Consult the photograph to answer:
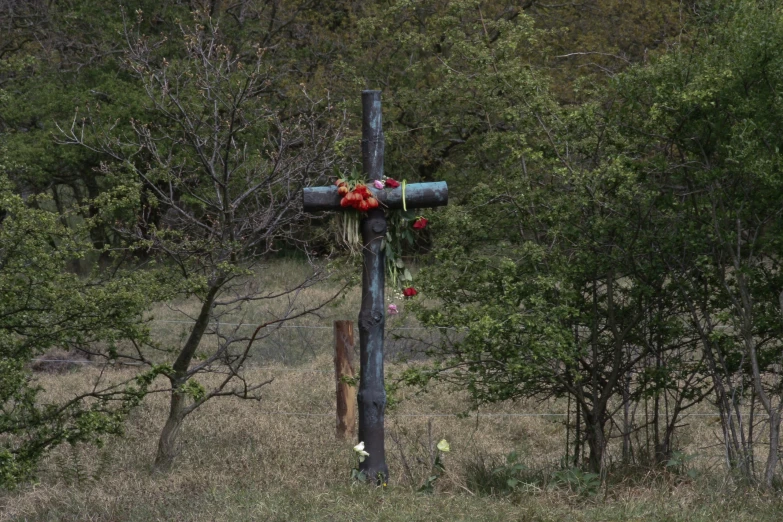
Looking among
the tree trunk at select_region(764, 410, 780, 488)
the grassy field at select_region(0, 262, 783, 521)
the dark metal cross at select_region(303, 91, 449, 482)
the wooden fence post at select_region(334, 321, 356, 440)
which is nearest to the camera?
the grassy field at select_region(0, 262, 783, 521)

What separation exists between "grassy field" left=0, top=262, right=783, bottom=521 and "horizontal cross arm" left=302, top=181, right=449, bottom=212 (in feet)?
5.58

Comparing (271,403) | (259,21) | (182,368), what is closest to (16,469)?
(182,368)

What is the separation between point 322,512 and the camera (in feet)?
21.1

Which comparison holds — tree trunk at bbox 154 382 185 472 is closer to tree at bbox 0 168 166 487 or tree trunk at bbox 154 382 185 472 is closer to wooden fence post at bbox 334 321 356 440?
tree at bbox 0 168 166 487

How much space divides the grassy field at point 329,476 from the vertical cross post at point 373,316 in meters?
0.32

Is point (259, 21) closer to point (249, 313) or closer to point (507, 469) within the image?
point (249, 313)

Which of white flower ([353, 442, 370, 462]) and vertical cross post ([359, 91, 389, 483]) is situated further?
vertical cross post ([359, 91, 389, 483])

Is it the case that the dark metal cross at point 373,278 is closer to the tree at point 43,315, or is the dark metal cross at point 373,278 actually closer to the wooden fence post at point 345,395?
the tree at point 43,315

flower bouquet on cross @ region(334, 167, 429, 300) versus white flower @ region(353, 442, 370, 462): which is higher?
flower bouquet on cross @ region(334, 167, 429, 300)

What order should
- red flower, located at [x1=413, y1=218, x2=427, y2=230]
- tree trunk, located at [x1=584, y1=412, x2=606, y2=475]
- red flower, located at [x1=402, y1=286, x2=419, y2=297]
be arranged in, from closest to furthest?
red flower, located at [x1=413, y1=218, x2=427, y2=230] → red flower, located at [x1=402, y1=286, x2=419, y2=297] → tree trunk, located at [x1=584, y1=412, x2=606, y2=475]

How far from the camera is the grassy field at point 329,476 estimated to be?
646 cm

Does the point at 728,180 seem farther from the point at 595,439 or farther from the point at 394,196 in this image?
the point at 394,196

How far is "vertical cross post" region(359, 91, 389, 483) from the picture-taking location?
23.7 ft

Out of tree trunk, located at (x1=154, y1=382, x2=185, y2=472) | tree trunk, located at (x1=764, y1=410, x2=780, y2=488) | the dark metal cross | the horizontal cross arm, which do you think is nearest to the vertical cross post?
the dark metal cross
